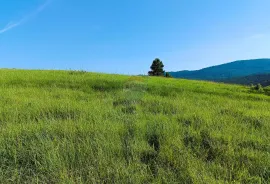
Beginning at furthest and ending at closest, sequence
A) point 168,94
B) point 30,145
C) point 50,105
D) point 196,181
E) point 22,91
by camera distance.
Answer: point 168,94, point 22,91, point 50,105, point 30,145, point 196,181

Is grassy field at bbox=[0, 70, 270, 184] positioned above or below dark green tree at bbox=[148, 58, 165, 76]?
below

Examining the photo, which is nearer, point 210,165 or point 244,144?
point 210,165

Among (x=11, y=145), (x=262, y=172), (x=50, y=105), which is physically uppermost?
(x=50, y=105)

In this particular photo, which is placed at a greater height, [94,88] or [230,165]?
[94,88]

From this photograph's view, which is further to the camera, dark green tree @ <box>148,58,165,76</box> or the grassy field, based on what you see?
dark green tree @ <box>148,58,165,76</box>

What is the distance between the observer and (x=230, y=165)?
3.67 m

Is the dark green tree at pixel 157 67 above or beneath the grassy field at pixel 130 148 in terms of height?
above

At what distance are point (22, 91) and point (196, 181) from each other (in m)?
8.30

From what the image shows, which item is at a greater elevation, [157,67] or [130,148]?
[157,67]

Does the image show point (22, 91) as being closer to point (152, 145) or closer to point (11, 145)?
point (11, 145)

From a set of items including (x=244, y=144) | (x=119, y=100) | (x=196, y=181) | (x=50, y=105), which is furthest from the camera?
(x=119, y=100)

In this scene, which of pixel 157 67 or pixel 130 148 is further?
pixel 157 67

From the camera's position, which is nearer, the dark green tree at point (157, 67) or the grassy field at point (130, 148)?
the grassy field at point (130, 148)

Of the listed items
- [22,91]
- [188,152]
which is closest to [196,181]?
[188,152]
